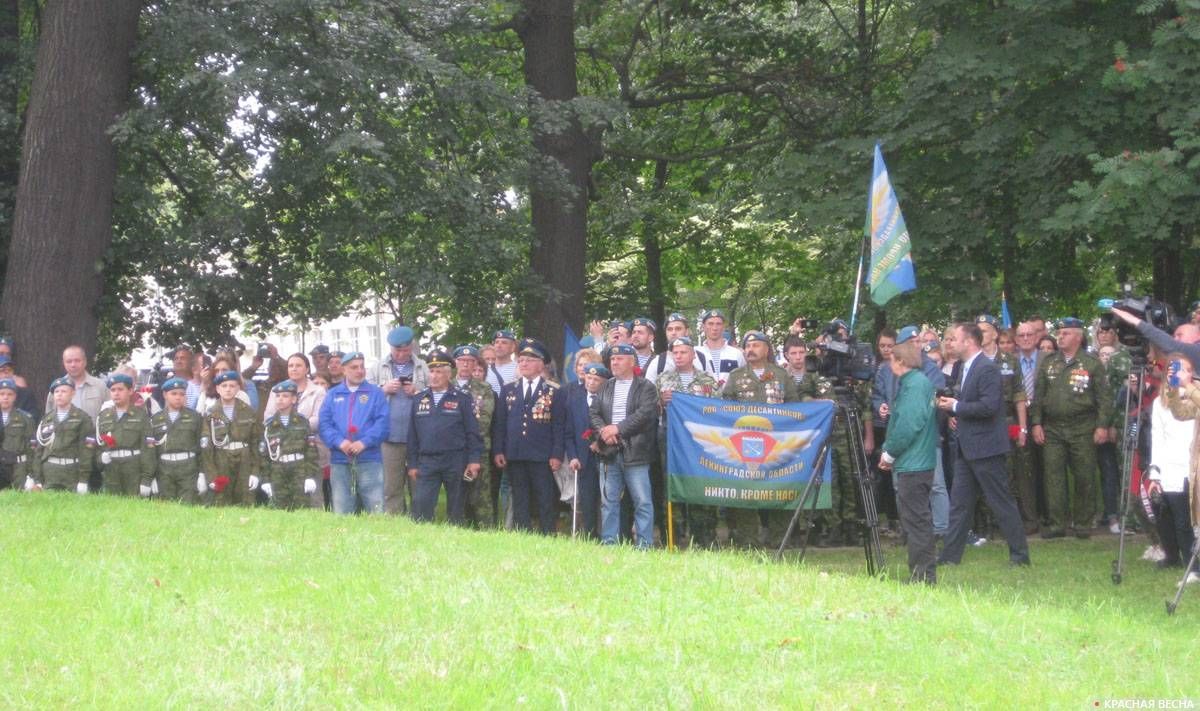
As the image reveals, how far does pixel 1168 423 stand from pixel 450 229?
9.44 m

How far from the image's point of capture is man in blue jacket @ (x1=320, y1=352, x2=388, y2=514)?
45.0 ft

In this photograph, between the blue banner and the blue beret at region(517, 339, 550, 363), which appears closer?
A: the blue banner

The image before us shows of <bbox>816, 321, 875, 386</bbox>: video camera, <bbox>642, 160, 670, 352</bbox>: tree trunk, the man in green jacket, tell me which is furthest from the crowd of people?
<bbox>642, 160, 670, 352</bbox>: tree trunk

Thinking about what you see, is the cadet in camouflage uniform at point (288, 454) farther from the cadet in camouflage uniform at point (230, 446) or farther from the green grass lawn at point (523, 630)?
the green grass lawn at point (523, 630)

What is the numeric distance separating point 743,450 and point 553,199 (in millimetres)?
7418

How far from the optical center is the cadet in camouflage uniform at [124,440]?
14.0 meters

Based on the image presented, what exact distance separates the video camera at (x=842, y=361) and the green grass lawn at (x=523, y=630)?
181 cm

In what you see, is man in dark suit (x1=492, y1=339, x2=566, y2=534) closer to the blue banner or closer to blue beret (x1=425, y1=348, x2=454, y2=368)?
blue beret (x1=425, y1=348, x2=454, y2=368)

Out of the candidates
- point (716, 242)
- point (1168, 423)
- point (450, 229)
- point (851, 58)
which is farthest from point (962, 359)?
point (716, 242)

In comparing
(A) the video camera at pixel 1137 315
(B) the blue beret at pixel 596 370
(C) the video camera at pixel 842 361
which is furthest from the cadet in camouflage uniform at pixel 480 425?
(A) the video camera at pixel 1137 315

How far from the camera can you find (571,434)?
1308 cm

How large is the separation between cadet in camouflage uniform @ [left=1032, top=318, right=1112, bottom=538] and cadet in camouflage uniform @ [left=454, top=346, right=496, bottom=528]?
574 cm

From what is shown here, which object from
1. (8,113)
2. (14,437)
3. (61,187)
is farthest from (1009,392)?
(8,113)

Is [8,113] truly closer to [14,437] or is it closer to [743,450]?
[14,437]
